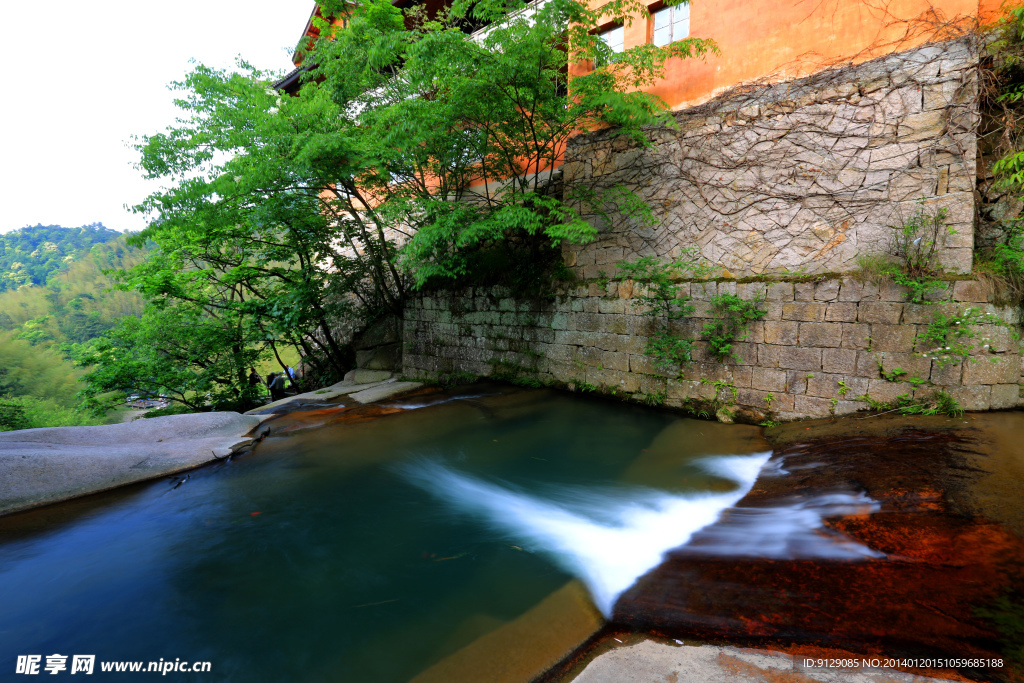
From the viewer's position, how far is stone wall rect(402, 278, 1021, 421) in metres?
4.27

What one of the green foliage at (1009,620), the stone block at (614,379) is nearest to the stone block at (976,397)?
the green foliage at (1009,620)

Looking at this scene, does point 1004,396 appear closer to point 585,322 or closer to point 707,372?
point 707,372

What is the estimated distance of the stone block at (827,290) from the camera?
4.83m

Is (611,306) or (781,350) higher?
(611,306)

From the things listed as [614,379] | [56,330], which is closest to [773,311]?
[614,379]

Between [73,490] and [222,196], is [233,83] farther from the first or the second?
[73,490]

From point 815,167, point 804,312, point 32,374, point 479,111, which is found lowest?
point 32,374

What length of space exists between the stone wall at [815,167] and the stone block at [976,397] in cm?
113

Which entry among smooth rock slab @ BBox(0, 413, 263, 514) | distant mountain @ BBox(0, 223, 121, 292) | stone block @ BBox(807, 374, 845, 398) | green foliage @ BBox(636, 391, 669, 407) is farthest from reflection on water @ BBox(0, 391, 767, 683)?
distant mountain @ BBox(0, 223, 121, 292)

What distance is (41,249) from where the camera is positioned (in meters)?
34.1

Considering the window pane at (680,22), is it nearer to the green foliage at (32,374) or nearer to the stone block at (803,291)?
the stone block at (803,291)

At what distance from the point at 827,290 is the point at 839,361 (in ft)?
2.58

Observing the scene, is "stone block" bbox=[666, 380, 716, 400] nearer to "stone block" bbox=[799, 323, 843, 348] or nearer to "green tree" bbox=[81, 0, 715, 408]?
"stone block" bbox=[799, 323, 843, 348]

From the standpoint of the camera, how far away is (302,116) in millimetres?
7137
